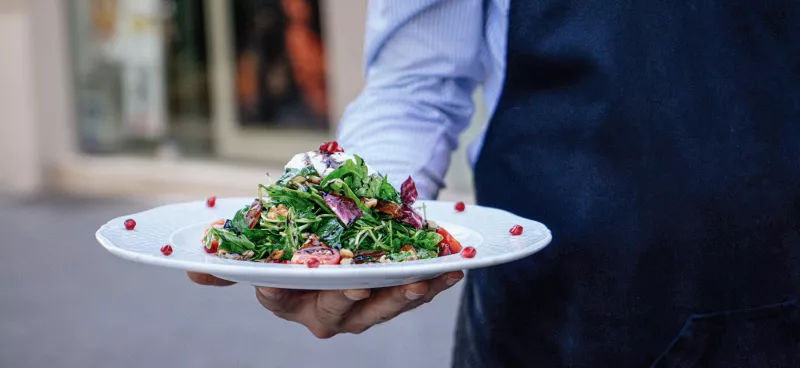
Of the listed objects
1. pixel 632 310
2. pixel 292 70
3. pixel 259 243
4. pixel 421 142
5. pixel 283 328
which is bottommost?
pixel 283 328

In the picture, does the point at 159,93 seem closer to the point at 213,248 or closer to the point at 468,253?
the point at 213,248

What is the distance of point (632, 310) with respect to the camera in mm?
1602

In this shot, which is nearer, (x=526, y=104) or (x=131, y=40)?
(x=526, y=104)

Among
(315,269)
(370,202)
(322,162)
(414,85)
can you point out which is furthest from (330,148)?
(315,269)

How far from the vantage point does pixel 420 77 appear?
1.76 meters

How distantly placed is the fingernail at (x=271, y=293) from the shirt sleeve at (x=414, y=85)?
1.32 feet

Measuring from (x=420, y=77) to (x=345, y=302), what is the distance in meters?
0.55

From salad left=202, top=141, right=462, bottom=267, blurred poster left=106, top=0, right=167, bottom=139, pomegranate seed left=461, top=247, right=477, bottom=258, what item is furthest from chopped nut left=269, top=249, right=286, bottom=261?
blurred poster left=106, top=0, right=167, bottom=139

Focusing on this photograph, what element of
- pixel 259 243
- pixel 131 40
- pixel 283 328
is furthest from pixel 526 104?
pixel 131 40

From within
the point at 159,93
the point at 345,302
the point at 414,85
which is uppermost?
the point at 414,85

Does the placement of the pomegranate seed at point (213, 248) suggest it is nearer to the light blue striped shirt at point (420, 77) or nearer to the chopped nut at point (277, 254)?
the chopped nut at point (277, 254)

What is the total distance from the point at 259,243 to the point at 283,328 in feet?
13.0

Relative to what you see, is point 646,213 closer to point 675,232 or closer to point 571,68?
point 675,232

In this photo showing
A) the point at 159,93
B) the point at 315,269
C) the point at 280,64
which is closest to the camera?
the point at 315,269
